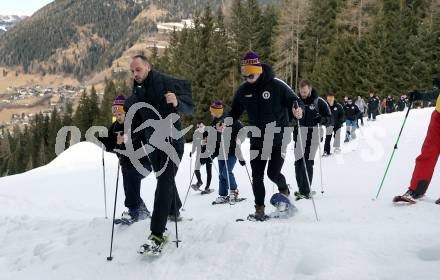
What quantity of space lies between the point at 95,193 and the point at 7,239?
6.35 meters

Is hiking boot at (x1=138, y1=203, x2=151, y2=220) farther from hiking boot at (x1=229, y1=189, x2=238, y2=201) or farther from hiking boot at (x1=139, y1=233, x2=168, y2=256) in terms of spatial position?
hiking boot at (x1=229, y1=189, x2=238, y2=201)

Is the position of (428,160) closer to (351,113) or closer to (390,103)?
(351,113)

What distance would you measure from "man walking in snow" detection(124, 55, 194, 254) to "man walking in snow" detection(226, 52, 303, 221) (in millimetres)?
978

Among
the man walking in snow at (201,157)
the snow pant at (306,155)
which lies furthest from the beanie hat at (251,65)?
the man walking in snow at (201,157)

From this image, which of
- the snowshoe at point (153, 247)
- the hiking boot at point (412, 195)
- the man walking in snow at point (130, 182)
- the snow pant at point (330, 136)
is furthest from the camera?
the snow pant at point (330, 136)

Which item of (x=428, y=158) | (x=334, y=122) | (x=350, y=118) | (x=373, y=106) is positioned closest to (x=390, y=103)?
(x=373, y=106)

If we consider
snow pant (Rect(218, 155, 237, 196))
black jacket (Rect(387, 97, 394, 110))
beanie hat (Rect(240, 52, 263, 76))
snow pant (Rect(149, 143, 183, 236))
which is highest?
beanie hat (Rect(240, 52, 263, 76))

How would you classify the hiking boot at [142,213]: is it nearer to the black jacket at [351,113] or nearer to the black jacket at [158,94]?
the black jacket at [158,94]

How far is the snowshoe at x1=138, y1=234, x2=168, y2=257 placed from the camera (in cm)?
481

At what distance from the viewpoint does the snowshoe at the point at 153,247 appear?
15.8 ft

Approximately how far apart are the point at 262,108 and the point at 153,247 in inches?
96.3

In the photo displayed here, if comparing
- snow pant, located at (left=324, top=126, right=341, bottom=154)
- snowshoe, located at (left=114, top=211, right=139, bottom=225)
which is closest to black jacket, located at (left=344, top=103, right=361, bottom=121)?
snow pant, located at (left=324, top=126, right=341, bottom=154)

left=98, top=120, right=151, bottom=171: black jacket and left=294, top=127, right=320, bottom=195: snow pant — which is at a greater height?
left=98, top=120, right=151, bottom=171: black jacket

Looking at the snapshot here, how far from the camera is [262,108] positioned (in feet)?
19.6
